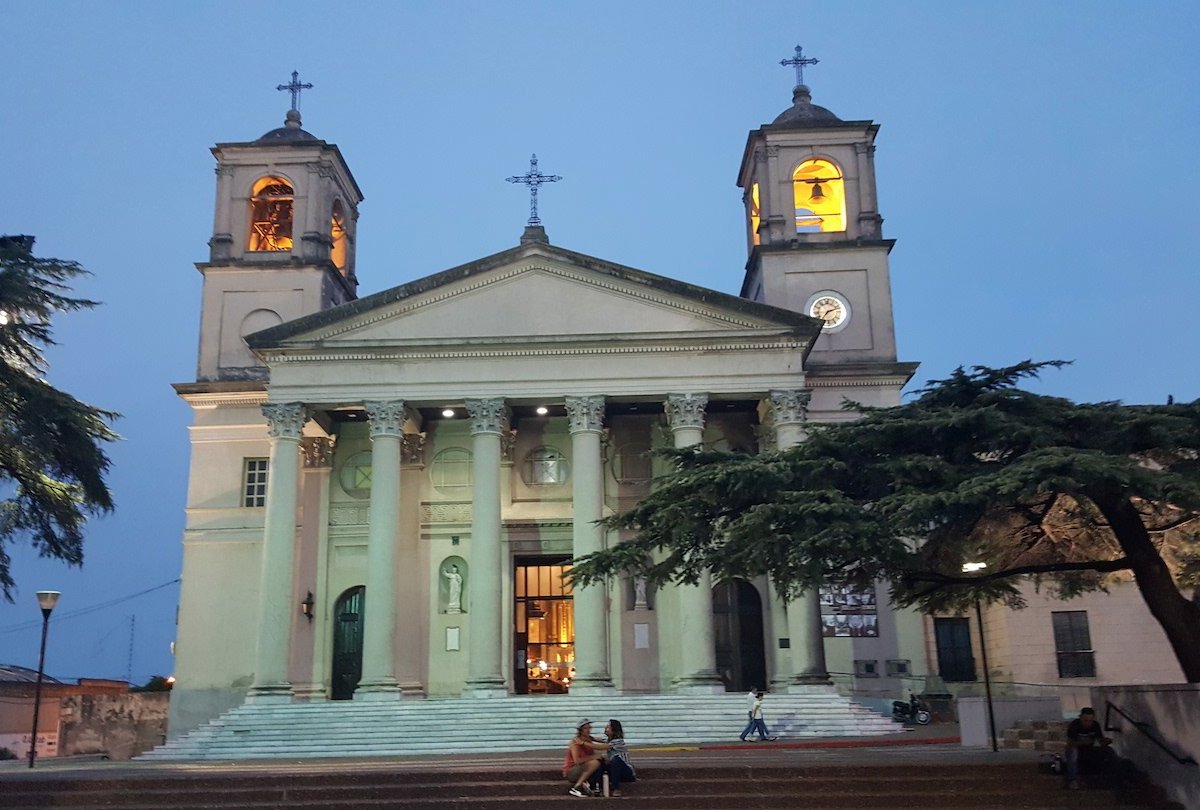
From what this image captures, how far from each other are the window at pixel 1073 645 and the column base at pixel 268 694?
19.8 m

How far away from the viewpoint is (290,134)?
3712cm

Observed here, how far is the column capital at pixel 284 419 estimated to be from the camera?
29.0 meters

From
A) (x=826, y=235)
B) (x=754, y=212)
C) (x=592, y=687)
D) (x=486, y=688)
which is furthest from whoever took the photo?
(x=754, y=212)

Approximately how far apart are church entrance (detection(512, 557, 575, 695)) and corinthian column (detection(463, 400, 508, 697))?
165 inches

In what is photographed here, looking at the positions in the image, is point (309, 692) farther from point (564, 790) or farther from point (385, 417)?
point (564, 790)

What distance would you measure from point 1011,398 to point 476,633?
16559mm

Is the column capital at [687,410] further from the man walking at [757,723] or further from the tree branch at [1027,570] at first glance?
the tree branch at [1027,570]

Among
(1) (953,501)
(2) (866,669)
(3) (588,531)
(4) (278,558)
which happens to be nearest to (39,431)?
(4) (278,558)

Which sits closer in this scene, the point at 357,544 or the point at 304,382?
the point at 304,382

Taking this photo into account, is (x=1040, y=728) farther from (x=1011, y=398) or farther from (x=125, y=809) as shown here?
(x=125, y=809)

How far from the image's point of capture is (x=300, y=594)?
31953mm

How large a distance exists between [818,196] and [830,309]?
3847 mm

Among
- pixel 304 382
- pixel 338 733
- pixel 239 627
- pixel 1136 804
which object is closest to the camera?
pixel 1136 804

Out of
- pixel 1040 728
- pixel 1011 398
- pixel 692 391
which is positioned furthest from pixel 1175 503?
pixel 692 391
